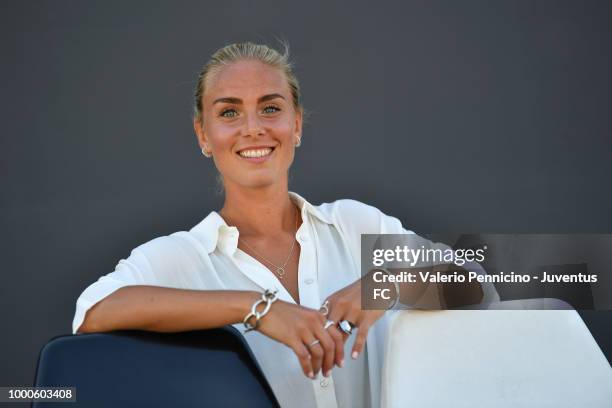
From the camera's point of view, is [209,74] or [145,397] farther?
[209,74]

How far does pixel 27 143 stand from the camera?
9.99 feet

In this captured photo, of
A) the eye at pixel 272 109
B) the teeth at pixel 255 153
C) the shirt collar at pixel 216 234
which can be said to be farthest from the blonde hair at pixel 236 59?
the shirt collar at pixel 216 234

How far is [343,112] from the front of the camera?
3170 mm

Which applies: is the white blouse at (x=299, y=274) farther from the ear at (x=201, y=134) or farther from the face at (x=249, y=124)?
the ear at (x=201, y=134)

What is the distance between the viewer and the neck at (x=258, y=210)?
7.44ft

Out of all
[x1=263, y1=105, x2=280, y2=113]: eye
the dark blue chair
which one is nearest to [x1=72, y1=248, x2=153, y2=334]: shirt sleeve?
the dark blue chair

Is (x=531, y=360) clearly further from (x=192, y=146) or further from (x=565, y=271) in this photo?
(x=192, y=146)

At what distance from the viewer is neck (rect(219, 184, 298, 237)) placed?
7.44 feet

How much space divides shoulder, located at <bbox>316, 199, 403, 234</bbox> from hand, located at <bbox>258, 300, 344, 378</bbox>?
0.58 m

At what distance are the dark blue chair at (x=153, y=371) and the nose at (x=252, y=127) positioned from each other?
0.65m

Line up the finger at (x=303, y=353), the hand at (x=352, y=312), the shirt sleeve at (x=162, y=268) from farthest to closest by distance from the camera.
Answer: the shirt sleeve at (x=162, y=268) < the hand at (x=352, y=312) < the finger at (x=303, y=353)

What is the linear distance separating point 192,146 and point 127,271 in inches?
50.6

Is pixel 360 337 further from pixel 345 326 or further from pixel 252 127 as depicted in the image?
pixel 252 127

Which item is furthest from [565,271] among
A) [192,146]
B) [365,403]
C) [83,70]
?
[83,70]
